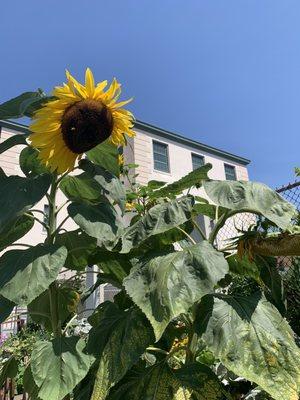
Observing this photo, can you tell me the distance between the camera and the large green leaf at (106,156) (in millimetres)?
1601

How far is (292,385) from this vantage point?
1.00 m

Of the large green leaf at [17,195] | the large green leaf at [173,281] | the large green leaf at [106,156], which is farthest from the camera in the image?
the large green leaf at [106,156]

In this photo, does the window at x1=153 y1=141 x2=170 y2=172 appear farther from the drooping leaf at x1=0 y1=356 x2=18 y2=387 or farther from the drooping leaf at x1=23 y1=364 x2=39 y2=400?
the drooping leaf at x1=23 y1=364 x2=39 y2=400

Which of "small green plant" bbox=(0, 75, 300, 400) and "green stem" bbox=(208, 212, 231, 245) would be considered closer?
"small green plant" bbox=(0, 75, 300, 400)

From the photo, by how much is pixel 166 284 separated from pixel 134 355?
9.4 inches

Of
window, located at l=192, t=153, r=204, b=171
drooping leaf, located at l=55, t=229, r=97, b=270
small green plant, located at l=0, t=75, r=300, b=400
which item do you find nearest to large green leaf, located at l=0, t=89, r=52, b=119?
small green plant, located at l=0, t=75, r=300, b=400

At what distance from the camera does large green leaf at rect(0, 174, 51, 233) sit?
1.23 metres

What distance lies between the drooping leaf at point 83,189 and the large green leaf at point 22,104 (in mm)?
295

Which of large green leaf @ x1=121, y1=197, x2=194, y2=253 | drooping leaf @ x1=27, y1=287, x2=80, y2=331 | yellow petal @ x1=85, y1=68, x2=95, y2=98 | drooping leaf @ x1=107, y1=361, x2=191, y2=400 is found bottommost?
drooping leaf @ x1=107, y1=361, x2=191, y2=400

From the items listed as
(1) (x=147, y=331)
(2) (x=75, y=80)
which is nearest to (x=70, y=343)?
(1) (x=147, y=331)

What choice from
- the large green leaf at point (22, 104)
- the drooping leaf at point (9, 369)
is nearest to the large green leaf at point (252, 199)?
the large green leaf at point (22, 104)

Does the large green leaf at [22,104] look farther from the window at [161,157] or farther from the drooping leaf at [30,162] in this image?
the window at [161,157]

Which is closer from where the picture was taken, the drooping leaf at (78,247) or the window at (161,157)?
the drooping leaf at (78,247)

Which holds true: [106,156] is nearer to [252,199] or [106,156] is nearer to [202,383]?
[252,199]
